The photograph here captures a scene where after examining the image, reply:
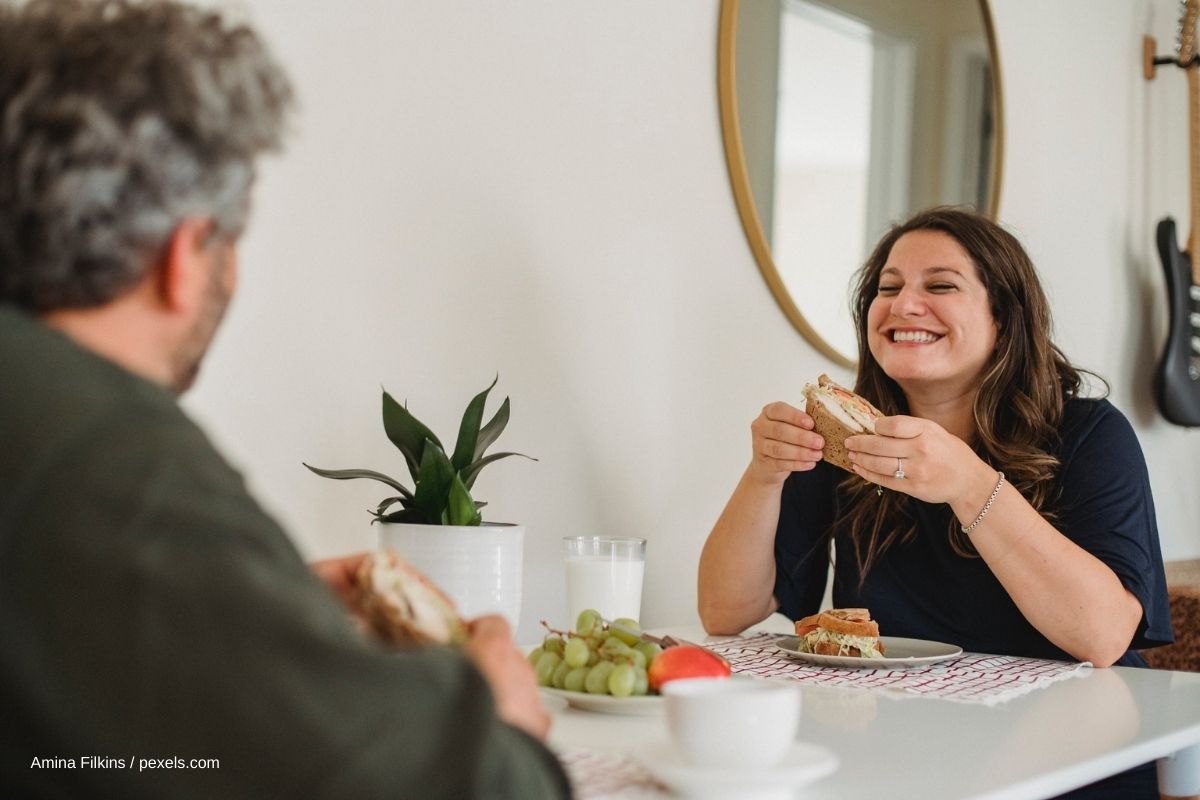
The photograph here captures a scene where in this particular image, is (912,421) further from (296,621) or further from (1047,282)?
(1047,282)

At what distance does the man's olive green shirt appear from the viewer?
1.84ft

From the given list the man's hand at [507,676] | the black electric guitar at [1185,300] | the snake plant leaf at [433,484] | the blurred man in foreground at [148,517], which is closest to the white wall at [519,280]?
the snake plant leaf at [433,484]

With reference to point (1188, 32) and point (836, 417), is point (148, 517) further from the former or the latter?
point (1188, 32)

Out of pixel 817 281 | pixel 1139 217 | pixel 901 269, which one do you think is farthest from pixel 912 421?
pixel 1139 217

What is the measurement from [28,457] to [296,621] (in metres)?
0.14

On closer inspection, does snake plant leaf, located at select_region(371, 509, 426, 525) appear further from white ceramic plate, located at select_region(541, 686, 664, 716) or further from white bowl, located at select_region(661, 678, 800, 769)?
white bowl, located at select_region(661, 678, 800, 769)

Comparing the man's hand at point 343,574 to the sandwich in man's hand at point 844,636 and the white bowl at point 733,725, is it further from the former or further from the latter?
the sandwich in man's hand at point 844,636

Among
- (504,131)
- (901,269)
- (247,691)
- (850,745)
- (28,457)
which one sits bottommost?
(850,745)

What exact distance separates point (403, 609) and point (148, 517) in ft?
1.20

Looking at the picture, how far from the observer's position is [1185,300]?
3014 millimetres

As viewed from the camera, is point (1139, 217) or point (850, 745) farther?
point (1139, 217)

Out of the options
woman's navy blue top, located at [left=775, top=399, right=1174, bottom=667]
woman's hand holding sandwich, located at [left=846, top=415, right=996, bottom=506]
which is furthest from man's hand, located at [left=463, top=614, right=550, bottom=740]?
woman's navy blue top, located at [left=775, top=399, right=1174, bottom=667]

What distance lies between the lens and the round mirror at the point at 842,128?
81.7 inches

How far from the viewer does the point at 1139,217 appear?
311 cm
